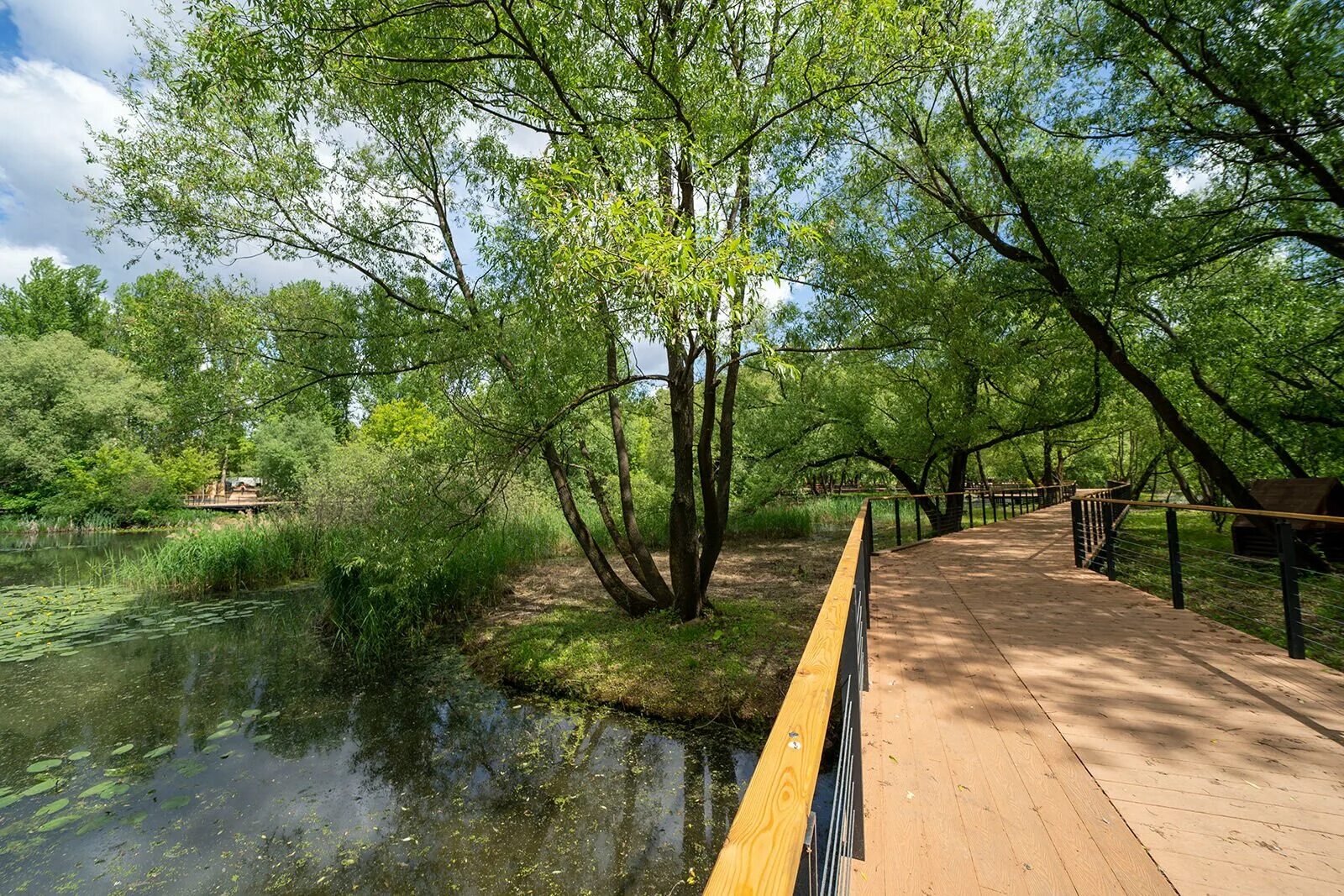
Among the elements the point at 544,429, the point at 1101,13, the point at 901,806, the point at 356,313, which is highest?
the point at 1101,13

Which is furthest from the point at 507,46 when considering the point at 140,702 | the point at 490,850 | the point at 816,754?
the point at 140,702

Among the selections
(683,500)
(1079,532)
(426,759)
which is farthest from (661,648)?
(1079,532)

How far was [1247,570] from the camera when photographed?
9.14 metres

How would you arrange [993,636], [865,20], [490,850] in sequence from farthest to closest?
[865,20] < [993,636] < [490,850]

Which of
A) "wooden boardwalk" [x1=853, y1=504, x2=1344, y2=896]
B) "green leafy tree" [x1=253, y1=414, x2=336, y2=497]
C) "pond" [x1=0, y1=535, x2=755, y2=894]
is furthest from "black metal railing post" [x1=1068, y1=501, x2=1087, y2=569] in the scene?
"green leafy tree" [x1=253, y1=414, x2=336, y2=497]

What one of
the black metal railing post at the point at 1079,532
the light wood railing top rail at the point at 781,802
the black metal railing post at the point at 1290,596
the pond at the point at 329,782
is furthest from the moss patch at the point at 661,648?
the light wood railing top rail at the point at 781,802

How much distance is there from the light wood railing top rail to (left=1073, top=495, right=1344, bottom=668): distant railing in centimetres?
467

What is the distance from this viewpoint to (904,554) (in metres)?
9.77

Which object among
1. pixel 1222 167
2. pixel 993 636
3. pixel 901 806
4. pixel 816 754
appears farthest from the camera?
pixel 1222 167

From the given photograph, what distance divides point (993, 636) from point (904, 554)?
5190 mm

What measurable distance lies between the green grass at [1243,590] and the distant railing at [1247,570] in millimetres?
21

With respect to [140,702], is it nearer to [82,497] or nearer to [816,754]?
[816,754]

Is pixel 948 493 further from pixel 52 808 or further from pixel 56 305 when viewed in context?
pixel 56 305

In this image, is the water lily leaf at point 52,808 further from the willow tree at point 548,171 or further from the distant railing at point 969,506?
the distant railing at point 969,506
